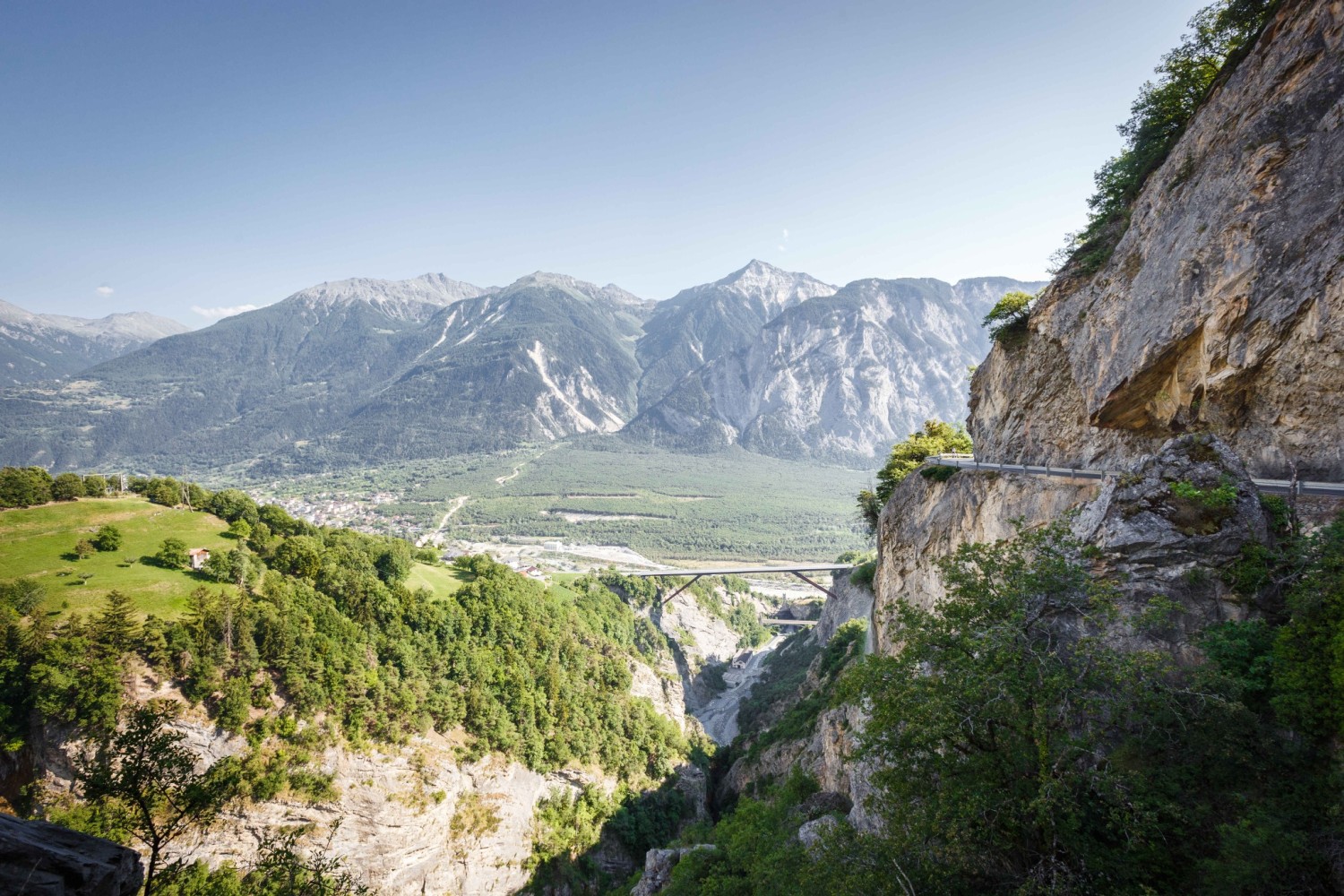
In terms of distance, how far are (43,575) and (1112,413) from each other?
175 feet

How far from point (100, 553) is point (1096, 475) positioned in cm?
5238

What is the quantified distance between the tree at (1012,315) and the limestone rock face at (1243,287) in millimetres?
4471

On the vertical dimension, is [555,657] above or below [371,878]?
above

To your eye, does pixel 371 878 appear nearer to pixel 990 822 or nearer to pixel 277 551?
pixel 277 551

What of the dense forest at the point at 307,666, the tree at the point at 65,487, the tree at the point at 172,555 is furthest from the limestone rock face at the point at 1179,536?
the tree at the point at 65,487

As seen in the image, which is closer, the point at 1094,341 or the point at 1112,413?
the point at 1112,413

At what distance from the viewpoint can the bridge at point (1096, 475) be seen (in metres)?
13.0

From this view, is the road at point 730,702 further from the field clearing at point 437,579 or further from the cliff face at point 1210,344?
the cliff face at point 1210,344

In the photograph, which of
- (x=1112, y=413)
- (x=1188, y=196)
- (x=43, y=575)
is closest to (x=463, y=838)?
(x=43, y=575)

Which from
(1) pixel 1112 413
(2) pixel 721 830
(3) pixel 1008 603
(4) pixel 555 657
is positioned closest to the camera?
(3) pixel 1008 603

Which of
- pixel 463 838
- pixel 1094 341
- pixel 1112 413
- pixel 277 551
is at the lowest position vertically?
pixel 463 838

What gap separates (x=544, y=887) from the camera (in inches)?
1448

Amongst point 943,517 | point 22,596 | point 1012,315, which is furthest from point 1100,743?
point 22,596

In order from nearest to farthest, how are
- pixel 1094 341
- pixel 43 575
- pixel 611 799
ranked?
1. pixel 1094 341
2. pixel 43 575
3. pixel 611 799
